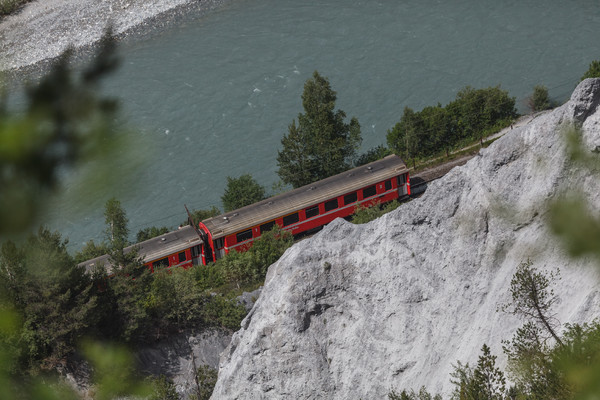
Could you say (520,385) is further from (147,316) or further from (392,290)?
(147,316)

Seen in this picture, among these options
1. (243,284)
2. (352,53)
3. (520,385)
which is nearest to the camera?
(520,385)

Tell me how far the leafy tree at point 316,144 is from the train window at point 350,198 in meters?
4.33

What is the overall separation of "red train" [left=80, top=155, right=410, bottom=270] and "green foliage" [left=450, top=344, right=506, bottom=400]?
61.2 feet

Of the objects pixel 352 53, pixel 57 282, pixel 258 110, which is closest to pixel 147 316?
pixel 57 282

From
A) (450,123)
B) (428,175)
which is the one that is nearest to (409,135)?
(450,123)

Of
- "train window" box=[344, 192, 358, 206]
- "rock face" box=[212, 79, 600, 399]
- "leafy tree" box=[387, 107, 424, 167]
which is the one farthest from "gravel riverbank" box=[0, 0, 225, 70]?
"rock face" box=[212, 79, 600, 399]

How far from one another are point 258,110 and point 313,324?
105 feet

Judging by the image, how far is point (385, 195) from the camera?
39.8m

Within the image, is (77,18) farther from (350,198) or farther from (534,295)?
(534,295)

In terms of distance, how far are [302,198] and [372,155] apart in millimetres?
8706

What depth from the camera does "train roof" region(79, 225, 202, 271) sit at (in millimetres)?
36938

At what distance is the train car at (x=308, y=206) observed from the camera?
3800cm

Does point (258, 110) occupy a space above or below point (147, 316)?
above

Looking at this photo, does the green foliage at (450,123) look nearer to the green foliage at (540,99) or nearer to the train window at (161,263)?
the green foliage at (540,99)
